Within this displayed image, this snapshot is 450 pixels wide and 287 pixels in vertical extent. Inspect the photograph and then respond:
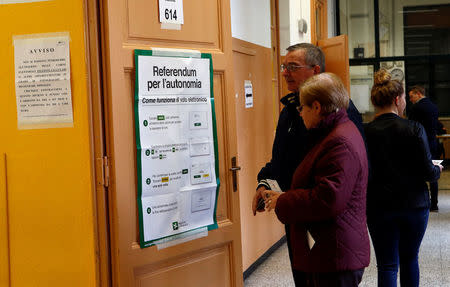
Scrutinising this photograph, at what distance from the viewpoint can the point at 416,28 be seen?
11.5 meters

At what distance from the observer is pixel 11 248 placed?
7.85 feet

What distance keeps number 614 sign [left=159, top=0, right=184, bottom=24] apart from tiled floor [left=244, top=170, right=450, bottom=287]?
7.62 ft

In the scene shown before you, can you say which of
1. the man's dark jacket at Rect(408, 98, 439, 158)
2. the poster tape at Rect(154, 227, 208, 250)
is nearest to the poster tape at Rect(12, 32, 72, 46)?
the poster tape at Rect(154, 227, 208, 250)

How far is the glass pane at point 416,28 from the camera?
11117 mm

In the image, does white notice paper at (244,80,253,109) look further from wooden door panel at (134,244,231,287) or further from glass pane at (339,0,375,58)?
glass pane at (339,0,375,58)

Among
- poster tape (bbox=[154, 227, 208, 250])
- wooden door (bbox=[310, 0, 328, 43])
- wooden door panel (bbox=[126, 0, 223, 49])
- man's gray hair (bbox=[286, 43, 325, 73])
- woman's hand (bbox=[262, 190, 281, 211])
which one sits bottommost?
poster tape (bbox=[154, 227, 208, 250])

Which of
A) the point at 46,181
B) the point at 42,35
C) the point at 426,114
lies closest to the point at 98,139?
the point at 46,181

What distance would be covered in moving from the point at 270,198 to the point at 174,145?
55 centimetres

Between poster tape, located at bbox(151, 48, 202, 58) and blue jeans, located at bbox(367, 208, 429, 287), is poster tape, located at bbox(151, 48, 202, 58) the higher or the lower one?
the higher one

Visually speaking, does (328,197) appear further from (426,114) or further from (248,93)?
(426,114)

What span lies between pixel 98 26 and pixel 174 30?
378 mm

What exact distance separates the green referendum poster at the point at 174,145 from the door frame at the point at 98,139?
0.50 ft

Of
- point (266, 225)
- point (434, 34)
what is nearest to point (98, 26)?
point (266, 225)

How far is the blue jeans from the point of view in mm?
2779
